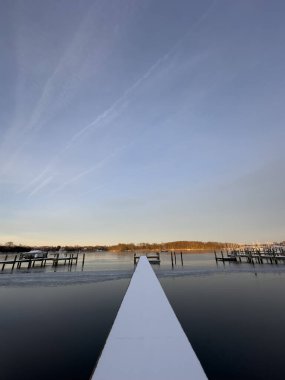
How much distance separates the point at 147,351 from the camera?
7.06ft

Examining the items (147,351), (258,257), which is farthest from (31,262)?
(147,351)

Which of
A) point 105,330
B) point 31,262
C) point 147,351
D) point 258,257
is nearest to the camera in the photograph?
point 147,351

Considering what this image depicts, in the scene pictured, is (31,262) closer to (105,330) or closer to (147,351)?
(105,330)

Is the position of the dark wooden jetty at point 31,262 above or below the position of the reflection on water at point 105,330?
above

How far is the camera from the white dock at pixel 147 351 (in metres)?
1.83

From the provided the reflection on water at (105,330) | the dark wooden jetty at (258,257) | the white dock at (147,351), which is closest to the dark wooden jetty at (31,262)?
the reflection on water at (105,330)

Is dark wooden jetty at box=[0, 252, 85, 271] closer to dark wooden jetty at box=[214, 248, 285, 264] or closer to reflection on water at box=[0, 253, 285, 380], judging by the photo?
reflection on water at box=[0, 253, 285, 380]

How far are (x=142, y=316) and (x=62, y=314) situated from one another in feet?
30.6

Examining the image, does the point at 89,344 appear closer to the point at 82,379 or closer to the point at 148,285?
Answer: the point at 82,379

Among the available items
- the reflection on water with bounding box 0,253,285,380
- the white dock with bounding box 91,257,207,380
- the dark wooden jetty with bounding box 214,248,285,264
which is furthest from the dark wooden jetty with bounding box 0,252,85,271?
the white dock with bounding box 91,257,207,380

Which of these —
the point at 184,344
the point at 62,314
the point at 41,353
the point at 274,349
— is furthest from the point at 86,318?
the point at 184,344

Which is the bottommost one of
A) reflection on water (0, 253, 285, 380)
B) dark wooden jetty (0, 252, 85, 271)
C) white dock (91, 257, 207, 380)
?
reflection on water (0, 253, 285, 380)

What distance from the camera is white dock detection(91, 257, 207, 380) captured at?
183 centimetres

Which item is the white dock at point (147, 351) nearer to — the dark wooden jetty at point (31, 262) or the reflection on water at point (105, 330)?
the reflection on water at point (105, 330)
